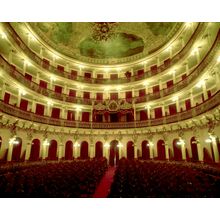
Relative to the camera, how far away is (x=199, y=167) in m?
14.3

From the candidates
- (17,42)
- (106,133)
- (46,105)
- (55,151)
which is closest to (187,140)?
(106,133)

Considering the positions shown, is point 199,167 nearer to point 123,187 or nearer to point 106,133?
point 123,187

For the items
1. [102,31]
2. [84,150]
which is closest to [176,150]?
[84,150]

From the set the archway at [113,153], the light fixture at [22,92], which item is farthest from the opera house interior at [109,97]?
the light fixture at [22,92]

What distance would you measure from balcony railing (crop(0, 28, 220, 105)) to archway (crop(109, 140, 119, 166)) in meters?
6.93

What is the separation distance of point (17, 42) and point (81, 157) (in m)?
16.0

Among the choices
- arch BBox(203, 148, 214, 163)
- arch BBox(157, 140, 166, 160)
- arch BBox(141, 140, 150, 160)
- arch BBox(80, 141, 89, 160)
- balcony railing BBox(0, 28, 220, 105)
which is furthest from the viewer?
arch BBox(80, 141, 89, 160)

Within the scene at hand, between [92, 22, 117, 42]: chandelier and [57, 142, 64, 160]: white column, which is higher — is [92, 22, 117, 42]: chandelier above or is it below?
above

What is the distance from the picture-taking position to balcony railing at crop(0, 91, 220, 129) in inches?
525

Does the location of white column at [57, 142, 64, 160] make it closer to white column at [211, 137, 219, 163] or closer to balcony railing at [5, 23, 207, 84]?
balcony railing at [5, 23, 207, 84]

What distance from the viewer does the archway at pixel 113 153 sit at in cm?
2339

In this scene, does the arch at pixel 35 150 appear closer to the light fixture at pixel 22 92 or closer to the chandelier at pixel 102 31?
the light fixture at pixel 22 92

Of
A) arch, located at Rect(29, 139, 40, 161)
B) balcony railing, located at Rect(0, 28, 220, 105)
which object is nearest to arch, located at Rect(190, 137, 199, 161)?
balcony railing, located at Rect(0, 28, 220, 105)

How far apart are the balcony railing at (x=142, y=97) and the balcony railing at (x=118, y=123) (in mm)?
3138
